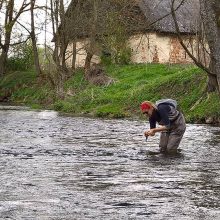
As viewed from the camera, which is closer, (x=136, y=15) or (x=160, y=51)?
(x=136, y=15)

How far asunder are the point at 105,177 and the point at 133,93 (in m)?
21.6

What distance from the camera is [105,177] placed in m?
11.6

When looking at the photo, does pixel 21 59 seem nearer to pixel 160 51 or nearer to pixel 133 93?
pixel 160 51

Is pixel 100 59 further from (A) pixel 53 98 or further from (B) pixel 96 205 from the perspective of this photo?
(B) pixel 96 205

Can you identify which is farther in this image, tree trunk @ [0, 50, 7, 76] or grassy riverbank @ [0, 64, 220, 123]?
tree trunk @ [0, 50, 7, 76]

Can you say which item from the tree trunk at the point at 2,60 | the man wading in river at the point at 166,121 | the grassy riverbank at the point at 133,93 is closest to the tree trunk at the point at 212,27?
the man wading in river at the point at 166,121

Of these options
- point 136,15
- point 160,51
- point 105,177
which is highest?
point 136,15

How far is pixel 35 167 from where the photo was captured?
12867 millimetres

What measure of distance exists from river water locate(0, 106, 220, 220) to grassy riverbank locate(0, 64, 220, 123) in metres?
7.23

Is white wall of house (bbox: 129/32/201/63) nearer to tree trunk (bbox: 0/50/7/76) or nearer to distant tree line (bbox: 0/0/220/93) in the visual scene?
distant tree line (bbox: 0/0/220/93)

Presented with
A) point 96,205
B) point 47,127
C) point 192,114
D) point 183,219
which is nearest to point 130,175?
point 96,205

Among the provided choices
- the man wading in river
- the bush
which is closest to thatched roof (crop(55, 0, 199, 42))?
the bush

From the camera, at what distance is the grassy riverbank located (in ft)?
92.2

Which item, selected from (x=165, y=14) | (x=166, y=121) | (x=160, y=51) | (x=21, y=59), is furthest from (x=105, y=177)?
(x=21, y=59)
